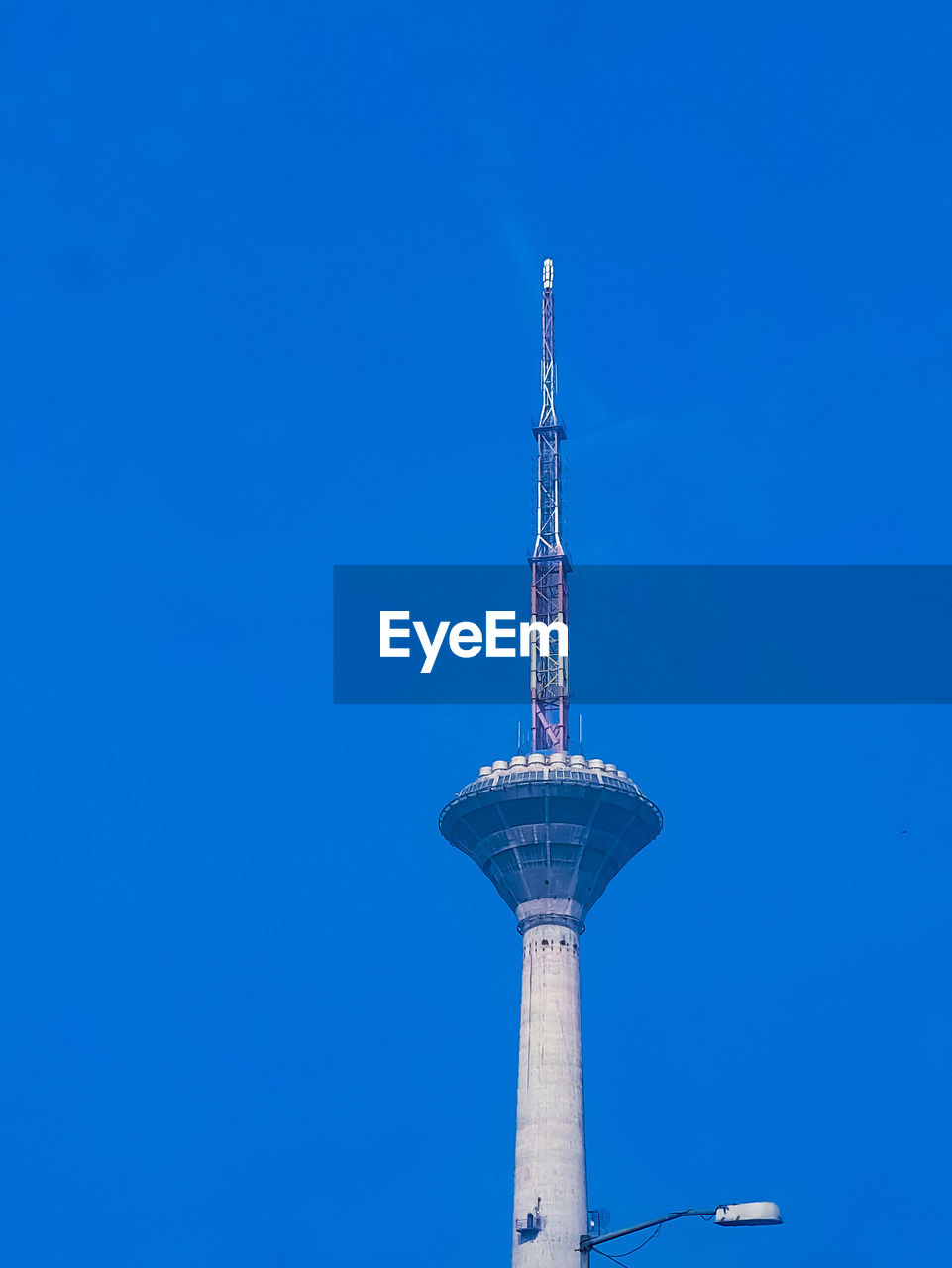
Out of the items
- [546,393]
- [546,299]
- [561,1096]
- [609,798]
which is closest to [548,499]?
[546,393]

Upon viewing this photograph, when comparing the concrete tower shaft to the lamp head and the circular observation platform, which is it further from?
the lamp head

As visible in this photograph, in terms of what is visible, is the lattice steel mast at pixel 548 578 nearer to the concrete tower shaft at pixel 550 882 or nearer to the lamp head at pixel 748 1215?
the concrete tower shaft at pixel 550 882

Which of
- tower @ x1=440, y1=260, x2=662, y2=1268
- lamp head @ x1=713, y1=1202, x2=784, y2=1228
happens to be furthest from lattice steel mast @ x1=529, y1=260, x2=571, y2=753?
lamp head @ x1=713, y1=1202, x2=784, y2=1228

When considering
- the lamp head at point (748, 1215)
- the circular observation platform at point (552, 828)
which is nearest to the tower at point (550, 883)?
the circular observation platform at point (552, 828)

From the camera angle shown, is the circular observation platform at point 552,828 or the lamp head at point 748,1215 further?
the circular observation platform at point 552,828

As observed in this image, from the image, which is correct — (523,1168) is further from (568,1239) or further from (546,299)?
(546,299)
